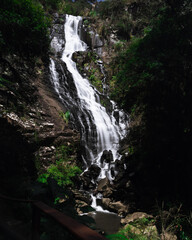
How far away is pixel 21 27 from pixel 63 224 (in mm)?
11381

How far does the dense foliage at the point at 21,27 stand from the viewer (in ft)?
29.4

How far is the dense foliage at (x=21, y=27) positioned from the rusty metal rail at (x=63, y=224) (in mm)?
9057

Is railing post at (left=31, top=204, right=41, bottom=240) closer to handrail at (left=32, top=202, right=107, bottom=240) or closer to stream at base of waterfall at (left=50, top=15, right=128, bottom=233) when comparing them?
handrail at (left=32, top=202, right=107, bottom=240)

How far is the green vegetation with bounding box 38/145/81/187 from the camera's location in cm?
689

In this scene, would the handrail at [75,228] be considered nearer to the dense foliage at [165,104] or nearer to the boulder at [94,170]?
the dense foliage at [165,104]

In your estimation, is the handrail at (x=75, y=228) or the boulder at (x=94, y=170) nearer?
the handrail at (x=75, y=228)

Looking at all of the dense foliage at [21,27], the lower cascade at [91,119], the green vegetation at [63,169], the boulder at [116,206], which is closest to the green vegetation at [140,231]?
the boulder at [116,206]

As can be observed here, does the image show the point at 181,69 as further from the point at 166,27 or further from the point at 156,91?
the point at 166,27

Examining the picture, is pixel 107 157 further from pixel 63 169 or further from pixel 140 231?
pixel 140 231

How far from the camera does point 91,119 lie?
1087cm

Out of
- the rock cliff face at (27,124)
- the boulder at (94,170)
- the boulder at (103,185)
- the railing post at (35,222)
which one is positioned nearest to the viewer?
the railing post at (35,222)

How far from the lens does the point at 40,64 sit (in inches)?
467

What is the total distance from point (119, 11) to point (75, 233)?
25572 millimetres

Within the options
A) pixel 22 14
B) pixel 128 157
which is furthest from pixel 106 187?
pixel 22 14
